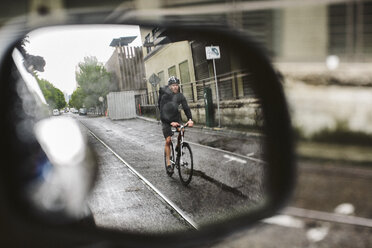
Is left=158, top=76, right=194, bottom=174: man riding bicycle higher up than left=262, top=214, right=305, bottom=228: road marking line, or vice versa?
left=158, top=76, right=194, bottom=174: man riding bicycle

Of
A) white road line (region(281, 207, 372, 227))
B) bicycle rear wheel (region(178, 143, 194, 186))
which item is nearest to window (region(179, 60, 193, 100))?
bicycle rear wheel (region(178, 143, 194, 186))

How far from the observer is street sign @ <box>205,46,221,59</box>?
1.44 meters

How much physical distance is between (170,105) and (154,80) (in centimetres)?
22

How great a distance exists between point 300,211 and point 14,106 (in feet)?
12.1

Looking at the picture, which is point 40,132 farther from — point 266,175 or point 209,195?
point 209,195

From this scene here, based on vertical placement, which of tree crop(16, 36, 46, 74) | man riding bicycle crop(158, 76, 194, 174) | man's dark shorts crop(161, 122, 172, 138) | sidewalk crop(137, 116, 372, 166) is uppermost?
tree crop(16, 36, 46, 74)

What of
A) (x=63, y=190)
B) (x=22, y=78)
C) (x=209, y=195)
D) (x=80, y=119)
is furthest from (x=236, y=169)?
(x=22, y=78)

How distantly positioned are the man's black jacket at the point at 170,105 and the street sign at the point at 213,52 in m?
0.34

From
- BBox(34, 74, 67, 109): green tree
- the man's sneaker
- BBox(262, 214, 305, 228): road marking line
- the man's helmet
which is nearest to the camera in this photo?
BBox(34, 74, 67, 109): green tree

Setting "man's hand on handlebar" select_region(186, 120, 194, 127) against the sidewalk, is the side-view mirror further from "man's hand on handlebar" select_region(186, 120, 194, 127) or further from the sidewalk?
the sidewalk

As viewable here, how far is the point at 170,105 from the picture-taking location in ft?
4.30

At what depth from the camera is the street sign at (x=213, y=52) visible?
4.73 ft

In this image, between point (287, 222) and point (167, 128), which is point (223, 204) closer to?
point (167, 128)

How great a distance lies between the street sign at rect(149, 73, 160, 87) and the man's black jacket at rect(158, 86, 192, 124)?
0.11m
